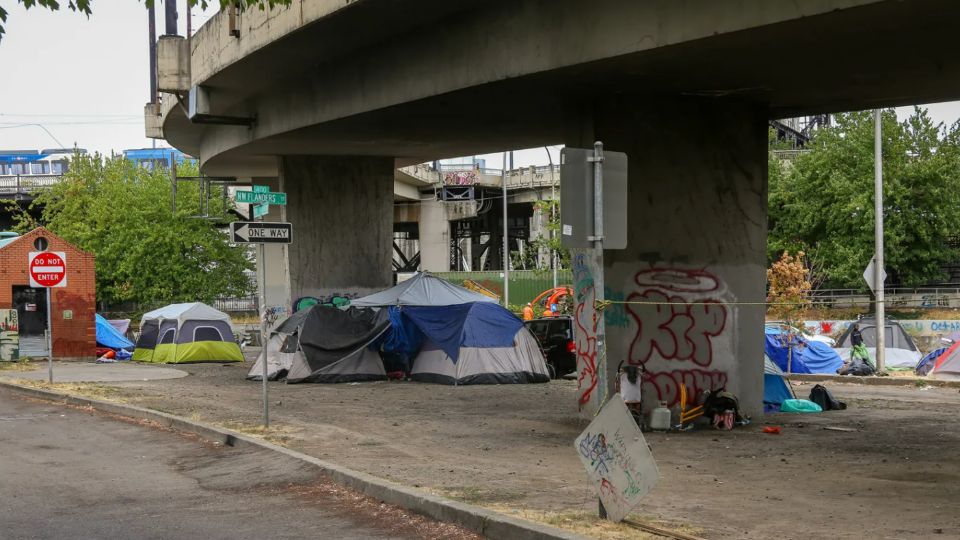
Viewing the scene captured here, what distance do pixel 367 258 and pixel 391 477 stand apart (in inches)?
667

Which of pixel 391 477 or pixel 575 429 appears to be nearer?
pixel 391 477

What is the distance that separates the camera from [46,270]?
22.4m

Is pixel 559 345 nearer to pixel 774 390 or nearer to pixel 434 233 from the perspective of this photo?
pixel 774 390

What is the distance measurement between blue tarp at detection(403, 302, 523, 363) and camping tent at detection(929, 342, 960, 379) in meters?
10.5

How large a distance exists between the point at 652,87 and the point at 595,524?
7.31 m

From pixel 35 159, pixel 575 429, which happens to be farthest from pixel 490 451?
pixel 35 159

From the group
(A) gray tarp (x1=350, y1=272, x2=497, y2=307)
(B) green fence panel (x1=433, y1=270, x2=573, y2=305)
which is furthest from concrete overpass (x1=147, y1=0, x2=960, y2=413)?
(B) green fence panel (x1=433, y1=270, x2=573, y2=305)

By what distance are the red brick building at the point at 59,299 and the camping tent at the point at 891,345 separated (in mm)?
22727

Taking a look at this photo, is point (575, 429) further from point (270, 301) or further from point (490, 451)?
point (270, 301)

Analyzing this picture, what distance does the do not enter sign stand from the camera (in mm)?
22250

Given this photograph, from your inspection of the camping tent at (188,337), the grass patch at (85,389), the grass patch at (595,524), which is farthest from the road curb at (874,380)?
the grass patch at (595,524)

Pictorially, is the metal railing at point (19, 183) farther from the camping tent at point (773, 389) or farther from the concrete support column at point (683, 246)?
the concrete support column at point (683, 246)

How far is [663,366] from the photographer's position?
14.0m

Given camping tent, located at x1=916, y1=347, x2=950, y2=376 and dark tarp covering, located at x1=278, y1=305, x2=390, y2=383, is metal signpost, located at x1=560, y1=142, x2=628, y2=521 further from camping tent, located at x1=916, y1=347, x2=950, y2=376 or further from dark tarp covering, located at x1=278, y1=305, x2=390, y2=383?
camping tent, located at x1=916, y1=347, x2=950, y2=376
